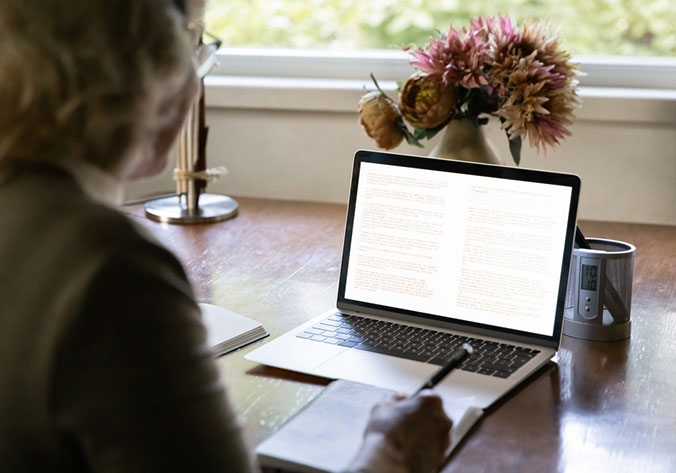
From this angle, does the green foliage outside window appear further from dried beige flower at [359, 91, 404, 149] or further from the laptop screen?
the laptop screen

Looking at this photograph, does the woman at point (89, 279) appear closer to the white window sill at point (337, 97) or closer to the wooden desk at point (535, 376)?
the wooden desk at point (535, 376)

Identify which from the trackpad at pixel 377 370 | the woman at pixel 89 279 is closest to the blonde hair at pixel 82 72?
the woman at pixel 89 279

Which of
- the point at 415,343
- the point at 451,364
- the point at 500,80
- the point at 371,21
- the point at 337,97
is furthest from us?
the point at 371,21

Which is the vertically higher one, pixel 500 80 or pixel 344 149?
pixel 500 80

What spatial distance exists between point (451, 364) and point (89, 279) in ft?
1.78

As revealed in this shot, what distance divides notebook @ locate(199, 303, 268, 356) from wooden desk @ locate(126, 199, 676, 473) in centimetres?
2

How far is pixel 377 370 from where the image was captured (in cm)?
105

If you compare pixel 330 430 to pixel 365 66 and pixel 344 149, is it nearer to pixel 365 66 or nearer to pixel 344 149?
pixel 344 149

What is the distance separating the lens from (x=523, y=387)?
1038 millimetres

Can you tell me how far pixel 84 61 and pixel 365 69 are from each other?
1.58 meters

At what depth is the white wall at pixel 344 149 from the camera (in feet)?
6.18

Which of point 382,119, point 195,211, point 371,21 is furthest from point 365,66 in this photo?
point 382,119

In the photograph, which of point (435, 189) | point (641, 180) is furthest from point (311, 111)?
point (435, 189)

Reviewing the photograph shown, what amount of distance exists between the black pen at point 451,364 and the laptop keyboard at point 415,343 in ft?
0.06
